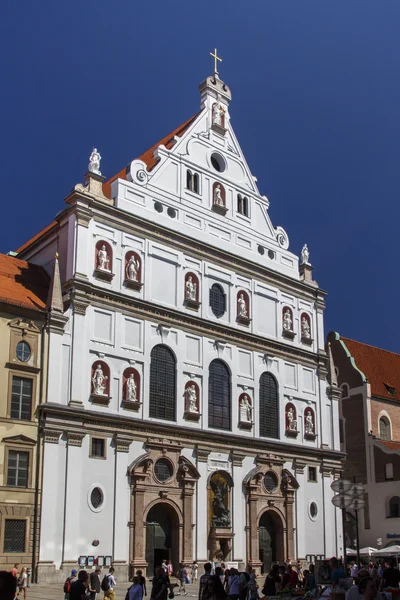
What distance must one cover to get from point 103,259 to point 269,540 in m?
17.8

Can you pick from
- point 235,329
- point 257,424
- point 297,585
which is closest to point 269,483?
point 257,424

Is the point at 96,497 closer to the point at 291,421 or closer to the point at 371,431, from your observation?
the point at 291,421

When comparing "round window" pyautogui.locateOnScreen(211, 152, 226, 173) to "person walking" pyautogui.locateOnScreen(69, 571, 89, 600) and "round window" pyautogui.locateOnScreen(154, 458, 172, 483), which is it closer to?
"round window" pyautogui.locateOnScreen(154, 458, 172, 483)

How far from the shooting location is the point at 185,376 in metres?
41.5

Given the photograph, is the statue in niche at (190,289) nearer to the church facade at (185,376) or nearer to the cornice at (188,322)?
the church facade at (185,376)

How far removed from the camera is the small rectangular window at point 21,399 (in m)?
34.4

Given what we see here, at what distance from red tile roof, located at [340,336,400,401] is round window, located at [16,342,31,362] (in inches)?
1257

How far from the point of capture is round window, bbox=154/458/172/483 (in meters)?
38.7

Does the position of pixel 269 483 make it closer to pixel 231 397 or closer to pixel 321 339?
pixel 231 397

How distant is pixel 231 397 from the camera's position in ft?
143

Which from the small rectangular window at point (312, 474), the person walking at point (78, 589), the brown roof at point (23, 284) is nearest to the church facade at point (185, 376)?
the small rectangular window at point (312, 474)

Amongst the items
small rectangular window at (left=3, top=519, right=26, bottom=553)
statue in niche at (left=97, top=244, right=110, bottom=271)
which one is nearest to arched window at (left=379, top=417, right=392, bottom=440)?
statue in niche at (left=97, top=244, right=110, bottom=271)

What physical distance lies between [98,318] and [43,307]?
293 cm

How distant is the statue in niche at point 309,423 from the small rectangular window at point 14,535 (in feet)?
64.8
